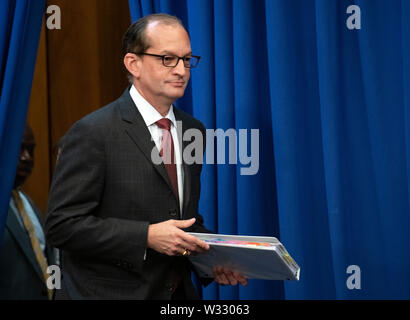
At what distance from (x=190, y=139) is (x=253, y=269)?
0.43 m

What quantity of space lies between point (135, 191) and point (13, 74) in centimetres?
57

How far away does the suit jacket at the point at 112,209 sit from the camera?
1315mm

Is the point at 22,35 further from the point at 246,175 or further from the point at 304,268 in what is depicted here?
the point at 304,268

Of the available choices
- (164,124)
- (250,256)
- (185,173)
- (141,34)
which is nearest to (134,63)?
(141,34)

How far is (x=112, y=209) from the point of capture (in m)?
1.38

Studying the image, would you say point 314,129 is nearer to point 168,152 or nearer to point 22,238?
point 168,152

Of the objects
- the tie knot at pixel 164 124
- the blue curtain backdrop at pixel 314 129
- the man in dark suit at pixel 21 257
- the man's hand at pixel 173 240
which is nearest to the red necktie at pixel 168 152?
the tie knot at pixel 164 124

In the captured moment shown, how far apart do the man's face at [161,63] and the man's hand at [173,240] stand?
0.36 m

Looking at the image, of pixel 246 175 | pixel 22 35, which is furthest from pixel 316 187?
pixel 22 35

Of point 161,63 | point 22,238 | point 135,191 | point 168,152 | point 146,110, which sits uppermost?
point 161,63

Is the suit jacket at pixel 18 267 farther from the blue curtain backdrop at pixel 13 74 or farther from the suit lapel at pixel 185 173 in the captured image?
the suit lapel at pixel 185 173

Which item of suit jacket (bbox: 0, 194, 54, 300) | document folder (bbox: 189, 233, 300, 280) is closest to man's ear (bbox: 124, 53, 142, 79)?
document folder (bbox: 189, 233, 300, 280)

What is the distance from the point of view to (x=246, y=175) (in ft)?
6.15
